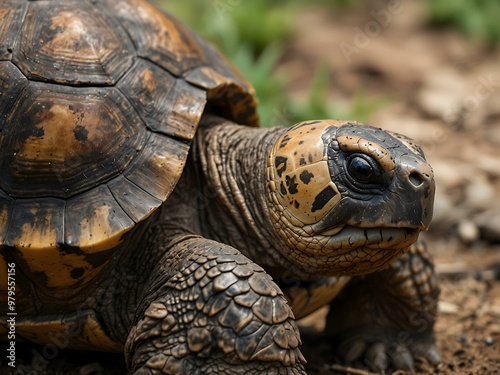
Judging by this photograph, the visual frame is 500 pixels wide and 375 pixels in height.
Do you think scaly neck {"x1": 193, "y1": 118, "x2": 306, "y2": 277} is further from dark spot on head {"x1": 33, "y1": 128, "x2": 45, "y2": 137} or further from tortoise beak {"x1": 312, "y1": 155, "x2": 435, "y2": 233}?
dark spot on head {"x1": 33, "y1": 128, "x2": 45, "y2": 137}

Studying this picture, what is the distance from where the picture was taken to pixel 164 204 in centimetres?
361

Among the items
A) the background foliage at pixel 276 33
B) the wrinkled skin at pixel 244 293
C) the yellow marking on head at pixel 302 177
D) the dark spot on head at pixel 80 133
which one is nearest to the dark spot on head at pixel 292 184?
the yellow marking on head at pixel 302 177

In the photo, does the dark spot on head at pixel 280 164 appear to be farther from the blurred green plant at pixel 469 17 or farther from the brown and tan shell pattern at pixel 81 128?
the blurred green plant at pixel 469 17

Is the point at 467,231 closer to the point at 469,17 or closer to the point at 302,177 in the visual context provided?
the point at 302,177

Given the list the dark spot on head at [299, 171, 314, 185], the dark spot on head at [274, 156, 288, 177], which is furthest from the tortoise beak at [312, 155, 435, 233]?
the dark spot on head at [274, 156, 288, 177]

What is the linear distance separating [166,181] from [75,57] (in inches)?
33.0

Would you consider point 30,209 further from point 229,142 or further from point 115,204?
point 229,142

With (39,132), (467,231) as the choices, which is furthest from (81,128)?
(467,231)

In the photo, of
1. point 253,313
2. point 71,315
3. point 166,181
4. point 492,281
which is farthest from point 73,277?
point 492,281

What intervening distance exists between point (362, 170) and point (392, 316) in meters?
1.51

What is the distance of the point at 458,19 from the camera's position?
37.6 feet

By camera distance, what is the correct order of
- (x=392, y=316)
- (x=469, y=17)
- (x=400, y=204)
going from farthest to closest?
1. (x=469, y=17)
2. (x=392, y=316)
3. (x=400, y=204)

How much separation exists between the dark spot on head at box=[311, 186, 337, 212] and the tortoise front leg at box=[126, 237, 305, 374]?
41 cm

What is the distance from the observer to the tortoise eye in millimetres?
3109
